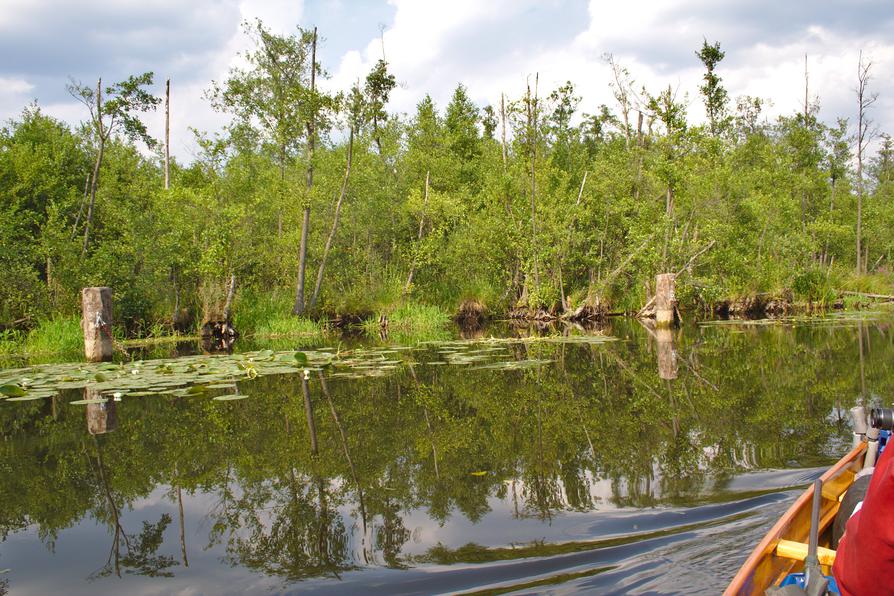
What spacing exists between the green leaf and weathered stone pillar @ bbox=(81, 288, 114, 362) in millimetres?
4138

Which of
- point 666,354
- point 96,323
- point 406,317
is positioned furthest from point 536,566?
point 406,317

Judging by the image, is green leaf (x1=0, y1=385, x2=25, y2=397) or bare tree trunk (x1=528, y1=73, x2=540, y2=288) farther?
bare tree trunk (x1=528, y1=73, x2=540, y2=288)

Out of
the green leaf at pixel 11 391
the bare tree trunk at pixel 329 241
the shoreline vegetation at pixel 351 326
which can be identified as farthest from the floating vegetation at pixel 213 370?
the bare tree trunk at pixel 329 241

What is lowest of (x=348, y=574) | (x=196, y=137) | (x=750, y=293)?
(x=348, y=574)

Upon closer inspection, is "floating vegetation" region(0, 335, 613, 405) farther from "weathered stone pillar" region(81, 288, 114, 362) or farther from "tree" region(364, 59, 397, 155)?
"tree" region(364, 59, 397, 155)

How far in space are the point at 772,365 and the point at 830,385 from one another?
178cm

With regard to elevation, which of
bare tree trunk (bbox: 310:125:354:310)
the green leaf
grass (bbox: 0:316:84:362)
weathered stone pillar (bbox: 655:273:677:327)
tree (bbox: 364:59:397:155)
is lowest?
the green leaf

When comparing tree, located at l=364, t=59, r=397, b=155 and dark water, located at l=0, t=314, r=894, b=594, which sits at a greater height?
tree, located at l=364, t=59, r=397, b=155

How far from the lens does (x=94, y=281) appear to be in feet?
53.4

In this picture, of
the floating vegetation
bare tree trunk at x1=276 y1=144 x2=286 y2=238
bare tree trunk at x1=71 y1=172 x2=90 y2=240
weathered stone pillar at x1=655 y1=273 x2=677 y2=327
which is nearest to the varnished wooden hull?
the floating vegetation

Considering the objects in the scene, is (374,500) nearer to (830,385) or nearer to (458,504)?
(458,504)

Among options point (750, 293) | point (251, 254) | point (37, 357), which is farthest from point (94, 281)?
point (750, 293)

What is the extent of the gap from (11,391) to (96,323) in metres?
4.46

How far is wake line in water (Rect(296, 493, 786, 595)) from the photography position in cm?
311
